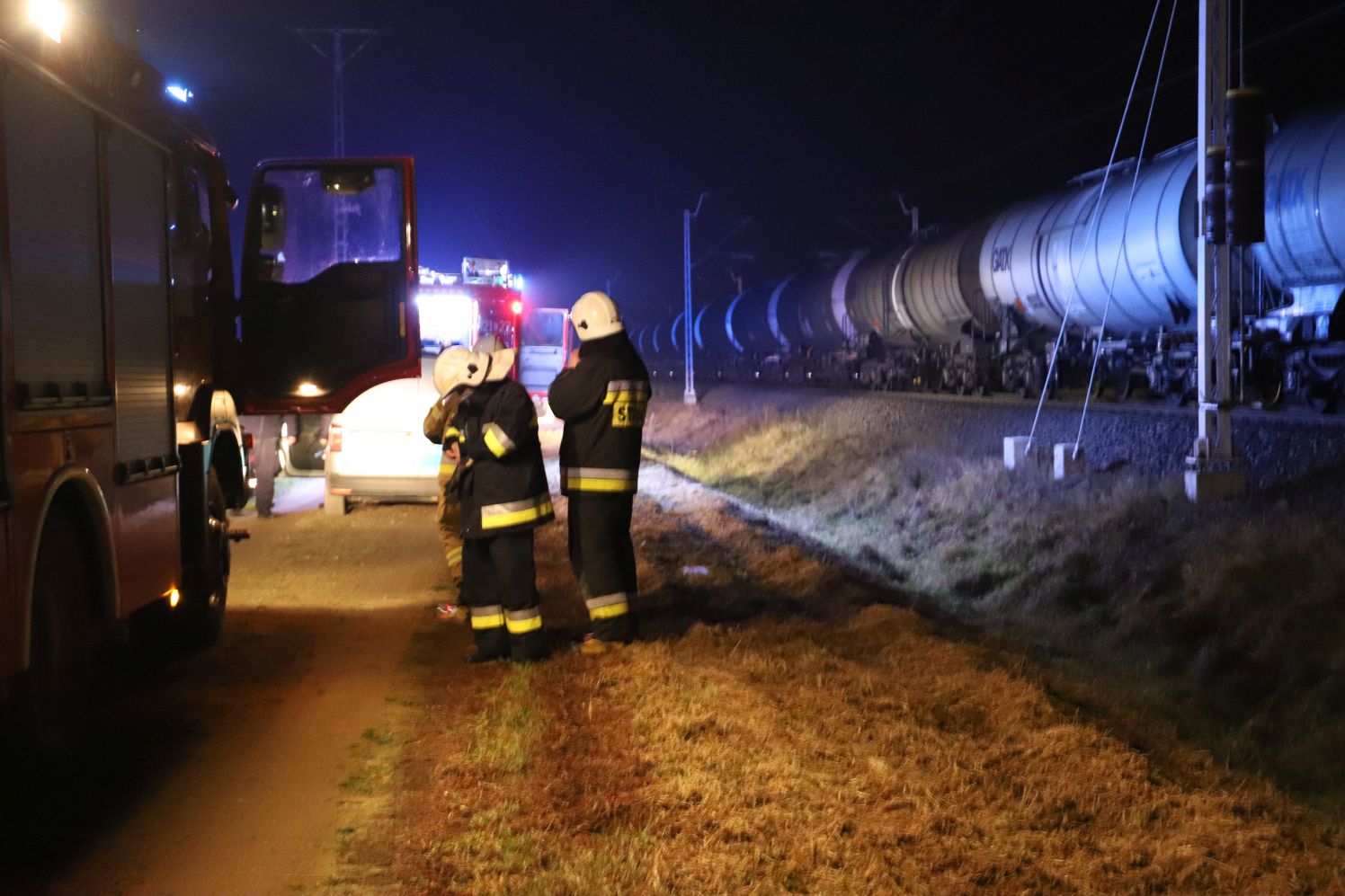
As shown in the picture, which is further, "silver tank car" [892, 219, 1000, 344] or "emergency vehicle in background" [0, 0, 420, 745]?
"silver tank car" [892, 219, 1000, 344]

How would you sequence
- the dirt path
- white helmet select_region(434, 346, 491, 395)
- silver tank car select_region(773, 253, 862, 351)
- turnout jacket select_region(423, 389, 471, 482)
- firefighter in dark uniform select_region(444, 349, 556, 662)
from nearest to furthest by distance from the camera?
the dirt path < firefighter in dark uniform select_region(444, 349, 556, 662) < white helmet select_region(434, 346, 491, 395) < turnout jacket select_region(423, 389, 471, 482) < silver tank car select_region(773, 253, 862, 351)

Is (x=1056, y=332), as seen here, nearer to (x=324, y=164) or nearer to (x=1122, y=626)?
(x=1122, y=626)

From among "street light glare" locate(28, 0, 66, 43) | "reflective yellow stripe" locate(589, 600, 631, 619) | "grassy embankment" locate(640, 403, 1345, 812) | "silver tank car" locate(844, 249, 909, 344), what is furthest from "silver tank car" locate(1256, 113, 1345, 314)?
"silver tank car" locate(844, 249, 909, 344)

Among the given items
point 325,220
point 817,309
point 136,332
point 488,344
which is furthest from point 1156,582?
point 817,309

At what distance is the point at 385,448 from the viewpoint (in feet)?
44.8

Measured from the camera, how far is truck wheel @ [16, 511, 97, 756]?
4.66 metres

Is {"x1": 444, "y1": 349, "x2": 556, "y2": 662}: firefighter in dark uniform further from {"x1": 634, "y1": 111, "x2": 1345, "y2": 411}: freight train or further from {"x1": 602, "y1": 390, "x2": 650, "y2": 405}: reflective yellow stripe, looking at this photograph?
{"x1": 634, "y1": 111, "x2": 1345, "y2": 411}: freight train

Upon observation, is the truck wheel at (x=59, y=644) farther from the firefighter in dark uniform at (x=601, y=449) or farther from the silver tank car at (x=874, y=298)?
the silver tank car at (x=874, y=298)

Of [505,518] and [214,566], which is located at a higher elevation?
[505,518]

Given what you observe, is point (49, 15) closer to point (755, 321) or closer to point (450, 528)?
point (450, 528)

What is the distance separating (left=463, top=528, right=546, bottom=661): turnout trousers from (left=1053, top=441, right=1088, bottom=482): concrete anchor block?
814cm

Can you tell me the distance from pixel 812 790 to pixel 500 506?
9.11 feet

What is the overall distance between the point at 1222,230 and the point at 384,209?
22.8 feet

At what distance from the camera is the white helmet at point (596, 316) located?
22.9ft
